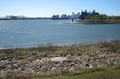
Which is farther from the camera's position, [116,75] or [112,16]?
[112,16]

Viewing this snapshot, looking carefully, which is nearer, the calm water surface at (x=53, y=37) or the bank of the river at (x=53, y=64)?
the bank of the river at (x=53, y=64)

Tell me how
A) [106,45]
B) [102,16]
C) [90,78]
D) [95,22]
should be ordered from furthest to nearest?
[102,16] → [95,22] → [106,45] → [90,78]

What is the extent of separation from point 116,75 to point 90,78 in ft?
3.81

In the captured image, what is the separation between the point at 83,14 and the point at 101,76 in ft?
626

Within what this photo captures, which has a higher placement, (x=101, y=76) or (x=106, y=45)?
(x=101, y=76)

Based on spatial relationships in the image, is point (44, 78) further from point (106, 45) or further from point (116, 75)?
point (106, 45)

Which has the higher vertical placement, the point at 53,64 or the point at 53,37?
the point at 53,64

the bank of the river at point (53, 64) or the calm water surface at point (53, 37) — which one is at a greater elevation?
the bank of the river at point (53, 64)

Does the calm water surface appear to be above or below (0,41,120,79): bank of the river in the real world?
below

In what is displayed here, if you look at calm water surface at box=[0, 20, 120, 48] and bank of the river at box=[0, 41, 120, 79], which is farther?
calm water surface at box=[0, 20, 120, 48]

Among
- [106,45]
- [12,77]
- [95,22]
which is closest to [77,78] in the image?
[12,77]

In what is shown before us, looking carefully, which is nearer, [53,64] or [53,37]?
[53,64]

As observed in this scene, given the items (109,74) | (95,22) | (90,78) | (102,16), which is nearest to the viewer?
(90,78)

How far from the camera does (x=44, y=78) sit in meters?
9.57
